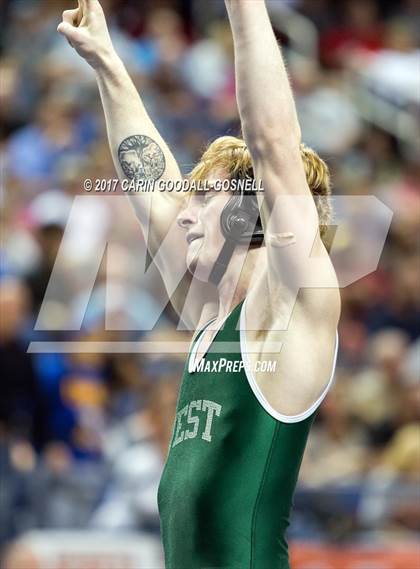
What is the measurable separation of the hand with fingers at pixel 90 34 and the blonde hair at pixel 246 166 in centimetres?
42

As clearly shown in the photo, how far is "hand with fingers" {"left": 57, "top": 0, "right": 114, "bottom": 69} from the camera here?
10.7 feet

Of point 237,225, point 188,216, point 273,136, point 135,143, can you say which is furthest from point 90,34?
point 273,136

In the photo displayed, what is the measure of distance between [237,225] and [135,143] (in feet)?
1.88

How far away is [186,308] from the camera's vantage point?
11.5 feet

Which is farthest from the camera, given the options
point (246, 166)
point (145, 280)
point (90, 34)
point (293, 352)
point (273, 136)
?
point (145, 280)

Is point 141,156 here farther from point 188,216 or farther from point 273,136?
point 273,136

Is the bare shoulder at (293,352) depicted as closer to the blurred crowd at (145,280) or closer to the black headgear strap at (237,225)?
the black headgear strap at (237,225)

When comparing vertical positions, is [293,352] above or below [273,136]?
below

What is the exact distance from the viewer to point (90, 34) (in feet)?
10.8

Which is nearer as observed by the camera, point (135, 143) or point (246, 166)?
point (246, 166)


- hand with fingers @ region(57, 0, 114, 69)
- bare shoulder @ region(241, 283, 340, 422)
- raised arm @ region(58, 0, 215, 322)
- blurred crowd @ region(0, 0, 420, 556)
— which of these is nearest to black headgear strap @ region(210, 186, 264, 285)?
bare shoulder @ region(241, 283, 340, 422)

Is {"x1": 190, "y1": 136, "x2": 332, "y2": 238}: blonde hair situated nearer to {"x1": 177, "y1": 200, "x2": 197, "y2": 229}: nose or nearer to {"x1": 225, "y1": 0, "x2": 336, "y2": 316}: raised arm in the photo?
{"x1": 177, "y1": 200, "x2": 197, "y2": 229}: nose

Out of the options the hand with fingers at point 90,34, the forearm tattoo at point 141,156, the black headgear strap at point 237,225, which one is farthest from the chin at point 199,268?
the hand with fingers at point 90,34

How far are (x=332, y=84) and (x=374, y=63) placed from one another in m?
0.40
